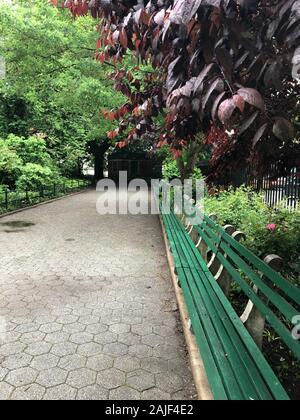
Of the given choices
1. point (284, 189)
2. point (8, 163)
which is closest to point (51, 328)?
point (284, 189)

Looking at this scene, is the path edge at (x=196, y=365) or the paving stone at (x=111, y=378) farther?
the paving stone at (x=111, y=378)

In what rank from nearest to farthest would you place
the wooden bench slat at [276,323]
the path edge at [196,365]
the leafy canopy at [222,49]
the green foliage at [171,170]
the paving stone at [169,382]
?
the leafy canopy at [222,49], the wooden bench slat at [276,323], the path edge at [196,365], the paving stone at [169,382], the green foliage at [171,170]

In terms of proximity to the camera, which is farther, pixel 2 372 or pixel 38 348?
pixel 38 348

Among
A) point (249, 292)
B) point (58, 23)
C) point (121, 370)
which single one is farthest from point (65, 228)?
point (249, 292)

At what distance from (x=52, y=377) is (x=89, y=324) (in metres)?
1.03

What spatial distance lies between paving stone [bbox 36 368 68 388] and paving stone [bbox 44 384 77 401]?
6cm

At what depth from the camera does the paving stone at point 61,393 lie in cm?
270

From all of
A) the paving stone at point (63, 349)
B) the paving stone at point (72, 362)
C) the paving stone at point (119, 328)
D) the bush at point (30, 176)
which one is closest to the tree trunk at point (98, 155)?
the bush at point (30, 176)

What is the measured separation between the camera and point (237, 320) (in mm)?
2830

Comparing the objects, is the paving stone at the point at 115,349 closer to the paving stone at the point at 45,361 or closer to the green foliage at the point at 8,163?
the paving stone at the point at 45,361

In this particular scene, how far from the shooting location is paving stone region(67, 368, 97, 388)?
286 centimetres

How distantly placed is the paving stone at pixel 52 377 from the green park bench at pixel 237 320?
118 cm

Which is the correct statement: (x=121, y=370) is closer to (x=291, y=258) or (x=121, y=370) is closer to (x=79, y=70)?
(x=291, y=258)

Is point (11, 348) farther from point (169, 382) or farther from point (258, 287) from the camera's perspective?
point (258, 287)
